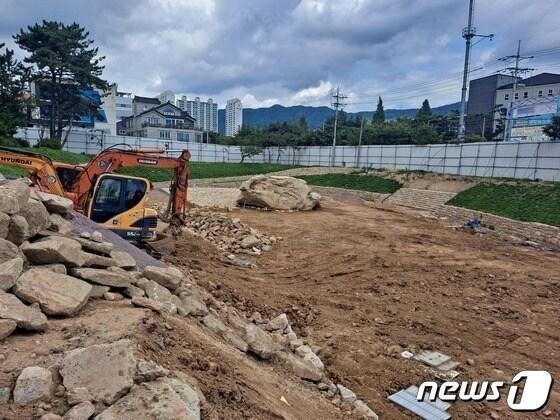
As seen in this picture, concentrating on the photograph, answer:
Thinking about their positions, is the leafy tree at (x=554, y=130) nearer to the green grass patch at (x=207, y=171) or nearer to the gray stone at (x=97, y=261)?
the green grass patch at (x=207, y=171)

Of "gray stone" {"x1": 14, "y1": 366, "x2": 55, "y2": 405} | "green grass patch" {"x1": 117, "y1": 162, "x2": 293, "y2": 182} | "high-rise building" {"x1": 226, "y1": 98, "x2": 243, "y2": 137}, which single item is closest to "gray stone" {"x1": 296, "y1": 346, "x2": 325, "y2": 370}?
"gray stone" {"x1": 14, "y1": 366, "x2": 55, "y2": 405}

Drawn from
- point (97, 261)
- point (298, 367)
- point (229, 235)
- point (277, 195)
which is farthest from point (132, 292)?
point (277, 195)

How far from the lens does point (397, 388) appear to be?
562cm

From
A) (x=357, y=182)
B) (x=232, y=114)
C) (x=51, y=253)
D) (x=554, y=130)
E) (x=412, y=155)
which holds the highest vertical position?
(x=232, y=114)

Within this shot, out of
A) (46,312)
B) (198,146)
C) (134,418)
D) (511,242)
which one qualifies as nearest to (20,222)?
(46,312)

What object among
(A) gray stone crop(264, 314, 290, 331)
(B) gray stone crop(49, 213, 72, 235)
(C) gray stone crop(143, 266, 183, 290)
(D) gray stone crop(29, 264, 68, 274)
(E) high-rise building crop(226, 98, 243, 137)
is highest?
(E) high-rise building crop(226, 98, 243, 137)

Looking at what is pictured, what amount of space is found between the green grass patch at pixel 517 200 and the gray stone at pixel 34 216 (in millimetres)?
18548

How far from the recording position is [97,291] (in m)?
4.80

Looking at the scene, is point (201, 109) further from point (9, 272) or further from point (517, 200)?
point (9, 272)

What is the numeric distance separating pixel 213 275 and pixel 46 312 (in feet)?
16.5

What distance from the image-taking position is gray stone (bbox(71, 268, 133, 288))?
191 inches

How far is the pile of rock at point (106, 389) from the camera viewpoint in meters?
2.74

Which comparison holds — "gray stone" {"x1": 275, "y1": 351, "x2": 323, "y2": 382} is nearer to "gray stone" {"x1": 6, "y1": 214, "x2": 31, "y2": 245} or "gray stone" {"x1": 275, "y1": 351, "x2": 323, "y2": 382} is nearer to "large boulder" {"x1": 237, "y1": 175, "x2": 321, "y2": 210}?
"gray stone" {"x1": 6, "y1": 214, "x2": 31, "y2": 245}

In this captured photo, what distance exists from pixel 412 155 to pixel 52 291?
31.7 meters
